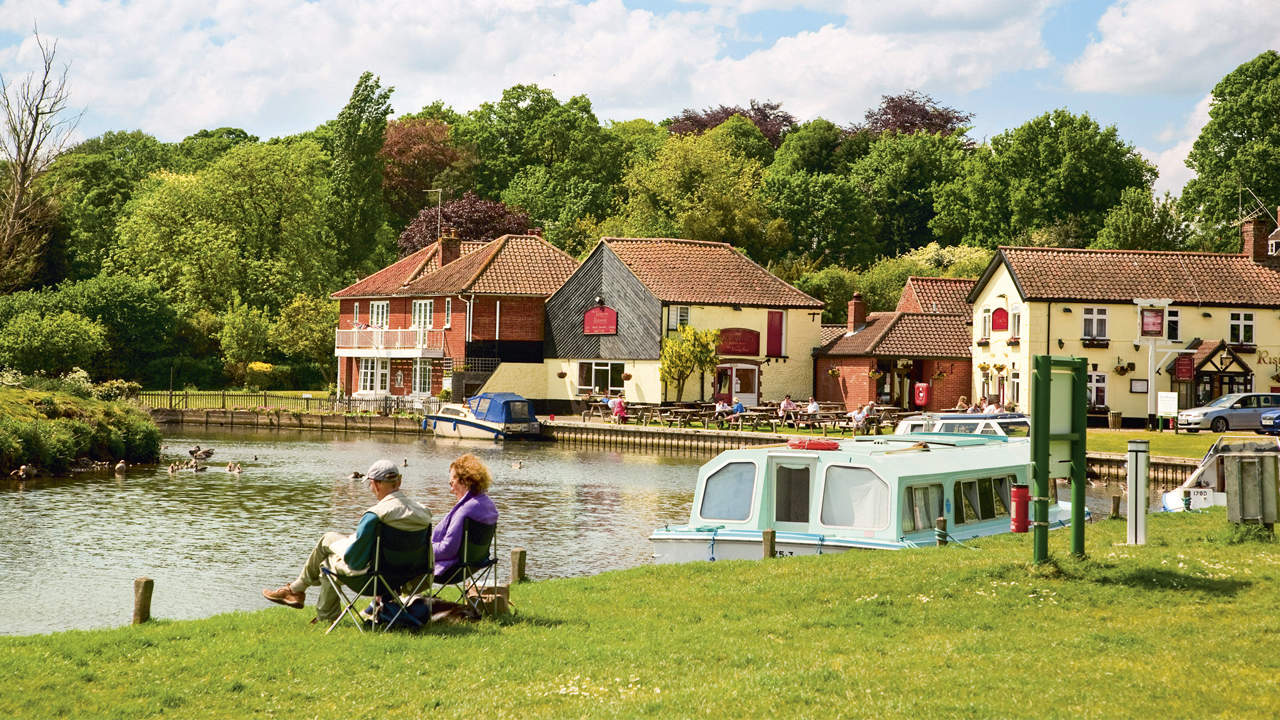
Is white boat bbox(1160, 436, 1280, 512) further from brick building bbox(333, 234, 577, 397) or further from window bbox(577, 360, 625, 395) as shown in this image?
brick building bbox(333, 234, 577, 397)

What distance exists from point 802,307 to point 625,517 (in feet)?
115

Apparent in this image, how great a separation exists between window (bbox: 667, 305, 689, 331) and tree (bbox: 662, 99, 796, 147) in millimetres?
42242

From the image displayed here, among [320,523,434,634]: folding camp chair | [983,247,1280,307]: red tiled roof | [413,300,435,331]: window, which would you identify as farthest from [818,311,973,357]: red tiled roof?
[320,523,434,634]: folding camp chair

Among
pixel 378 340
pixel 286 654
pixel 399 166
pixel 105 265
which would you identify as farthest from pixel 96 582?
pixel 399 166

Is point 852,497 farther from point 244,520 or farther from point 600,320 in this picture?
point 600,320

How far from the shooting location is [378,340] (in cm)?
7169

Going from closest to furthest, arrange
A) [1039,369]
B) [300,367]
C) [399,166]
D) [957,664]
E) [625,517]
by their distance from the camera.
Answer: [957,664] → [1039,369] → [625,517] → [300,367] → [399,166]

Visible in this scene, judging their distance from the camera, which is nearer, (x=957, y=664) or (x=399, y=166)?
(x=957, y=664)

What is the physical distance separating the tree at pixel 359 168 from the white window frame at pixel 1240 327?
55.6m

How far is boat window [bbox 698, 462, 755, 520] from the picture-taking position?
1950cm

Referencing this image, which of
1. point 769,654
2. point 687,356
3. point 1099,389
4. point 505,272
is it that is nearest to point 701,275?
point 687,356

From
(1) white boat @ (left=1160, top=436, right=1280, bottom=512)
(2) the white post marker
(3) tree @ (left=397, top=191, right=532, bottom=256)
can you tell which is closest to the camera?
(2) the white post marker

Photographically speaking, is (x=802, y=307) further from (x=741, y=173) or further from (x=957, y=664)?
(x=957, y=664)

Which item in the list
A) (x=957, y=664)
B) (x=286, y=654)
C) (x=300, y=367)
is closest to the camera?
(x=957, y=664)
